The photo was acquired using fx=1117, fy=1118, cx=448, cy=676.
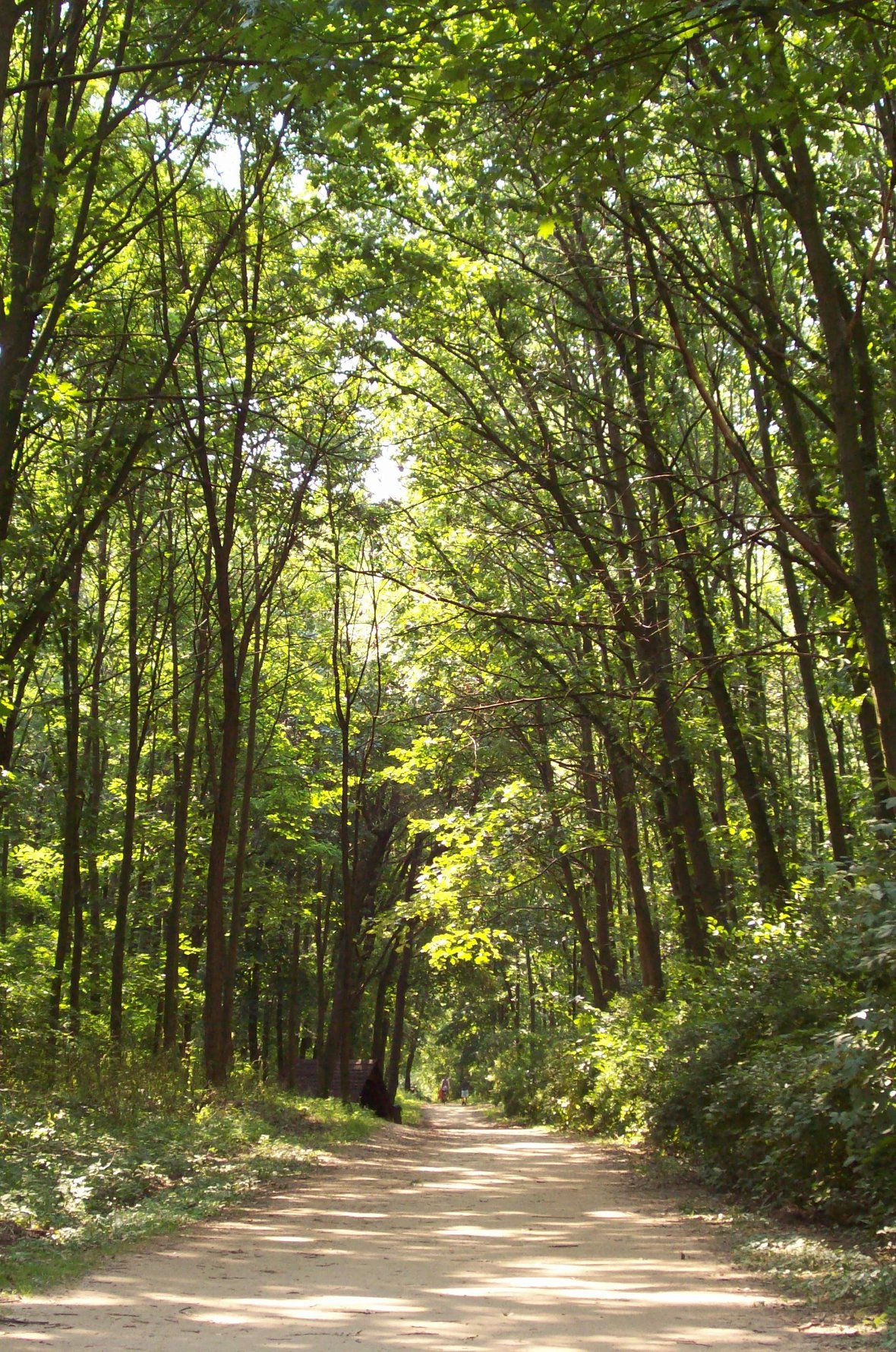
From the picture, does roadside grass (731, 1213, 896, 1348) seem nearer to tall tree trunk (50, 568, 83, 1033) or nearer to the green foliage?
the green foliage

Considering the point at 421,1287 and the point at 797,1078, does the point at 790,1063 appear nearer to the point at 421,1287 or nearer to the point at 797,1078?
the point at 797,1078

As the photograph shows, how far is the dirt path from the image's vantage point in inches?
185

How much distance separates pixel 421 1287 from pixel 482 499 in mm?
12222

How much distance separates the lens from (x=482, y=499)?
16.6 metres

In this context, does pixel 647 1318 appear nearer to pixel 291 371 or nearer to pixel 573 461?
pixel 573 461

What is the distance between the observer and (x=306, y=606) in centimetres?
2300

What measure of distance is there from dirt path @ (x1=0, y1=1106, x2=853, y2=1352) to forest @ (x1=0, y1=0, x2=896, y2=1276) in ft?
3.89

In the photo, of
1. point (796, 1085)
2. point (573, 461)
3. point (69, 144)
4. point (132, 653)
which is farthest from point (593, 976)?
point (69, 144)

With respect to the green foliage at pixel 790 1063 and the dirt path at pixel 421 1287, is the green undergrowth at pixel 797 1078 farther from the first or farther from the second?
the dirt path at pixel 421 1287

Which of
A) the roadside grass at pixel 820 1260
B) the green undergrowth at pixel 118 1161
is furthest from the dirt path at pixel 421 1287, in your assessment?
the green undergrowth at pixel 118 1161

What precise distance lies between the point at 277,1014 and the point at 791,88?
30.3 metres

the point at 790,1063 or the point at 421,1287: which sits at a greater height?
the point at 790,1063

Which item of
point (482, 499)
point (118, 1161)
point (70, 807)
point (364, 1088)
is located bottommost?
point (364, 1088)

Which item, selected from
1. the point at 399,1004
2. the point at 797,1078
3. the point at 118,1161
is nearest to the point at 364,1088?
the point at 399,1004
